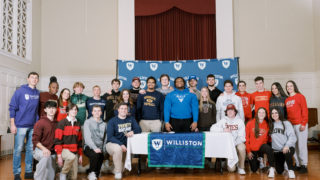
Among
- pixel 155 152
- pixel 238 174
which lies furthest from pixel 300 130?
pixel 155 152

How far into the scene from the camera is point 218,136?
3.96 m

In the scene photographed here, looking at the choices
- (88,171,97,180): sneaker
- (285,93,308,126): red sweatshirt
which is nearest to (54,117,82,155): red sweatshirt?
(88,171,97,180): sneaker

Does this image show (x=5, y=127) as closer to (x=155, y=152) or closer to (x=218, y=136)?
(x=155, y=152)

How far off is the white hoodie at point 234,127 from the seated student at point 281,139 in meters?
0.43

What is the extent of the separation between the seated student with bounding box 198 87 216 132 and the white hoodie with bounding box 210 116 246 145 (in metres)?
0.25

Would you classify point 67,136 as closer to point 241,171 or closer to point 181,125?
point 181,125

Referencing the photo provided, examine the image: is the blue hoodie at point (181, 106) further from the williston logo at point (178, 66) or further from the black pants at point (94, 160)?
the williston logo at point (178, 66)

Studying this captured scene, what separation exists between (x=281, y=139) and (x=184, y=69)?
2.93 metres

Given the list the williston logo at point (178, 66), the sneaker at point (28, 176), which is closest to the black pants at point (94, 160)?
the sneaker at point (28, 176)

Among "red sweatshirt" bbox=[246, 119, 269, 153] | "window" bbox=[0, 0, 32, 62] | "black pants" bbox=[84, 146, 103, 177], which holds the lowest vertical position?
"black pants" bbox=[84, 146, 103, 177]

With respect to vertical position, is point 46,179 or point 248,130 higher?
point 248,130

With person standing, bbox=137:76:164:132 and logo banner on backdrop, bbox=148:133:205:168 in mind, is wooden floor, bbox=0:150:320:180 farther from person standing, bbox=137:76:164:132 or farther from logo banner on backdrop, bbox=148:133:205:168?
person standing, bbox=137:76:164:132

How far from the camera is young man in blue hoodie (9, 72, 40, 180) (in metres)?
3.89

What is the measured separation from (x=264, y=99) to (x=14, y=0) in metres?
6.18
